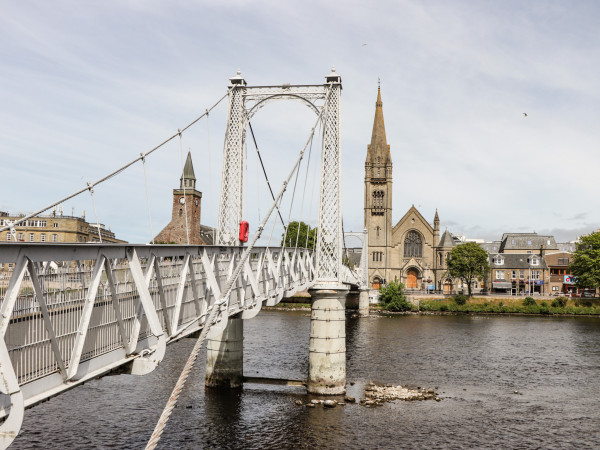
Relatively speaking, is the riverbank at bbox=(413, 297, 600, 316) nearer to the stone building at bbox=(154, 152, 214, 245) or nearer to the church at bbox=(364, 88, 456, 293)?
the church at bbox=(364, 88, 456, 293)

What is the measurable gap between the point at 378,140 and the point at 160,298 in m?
109

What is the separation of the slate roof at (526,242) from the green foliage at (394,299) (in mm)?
37921

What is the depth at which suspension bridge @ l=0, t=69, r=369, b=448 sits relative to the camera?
10289 mm

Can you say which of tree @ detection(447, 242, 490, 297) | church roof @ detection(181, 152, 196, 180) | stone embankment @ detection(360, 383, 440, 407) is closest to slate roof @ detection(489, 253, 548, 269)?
tree @ detection(447, 242, 490, 297)

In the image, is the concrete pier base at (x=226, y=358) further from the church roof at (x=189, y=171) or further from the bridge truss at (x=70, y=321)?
the church roof at (x=189, y=171)

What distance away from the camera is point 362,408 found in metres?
29.9

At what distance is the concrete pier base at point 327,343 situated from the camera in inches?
1247

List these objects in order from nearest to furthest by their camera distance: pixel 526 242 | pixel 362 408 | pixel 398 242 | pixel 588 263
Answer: pixel 362 408 < pixel 588 263 < pixel 398 242 < pixel 526 242

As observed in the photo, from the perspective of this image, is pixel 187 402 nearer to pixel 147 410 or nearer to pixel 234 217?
pixel 147 410

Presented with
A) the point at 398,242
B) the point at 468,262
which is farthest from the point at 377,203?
the point at 468,262

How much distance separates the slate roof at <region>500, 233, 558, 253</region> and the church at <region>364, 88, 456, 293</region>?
45.8ft

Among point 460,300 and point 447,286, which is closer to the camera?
point 460,300

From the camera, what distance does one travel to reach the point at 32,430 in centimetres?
2530

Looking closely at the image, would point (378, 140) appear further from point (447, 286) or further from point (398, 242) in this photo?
point (447, 286)
